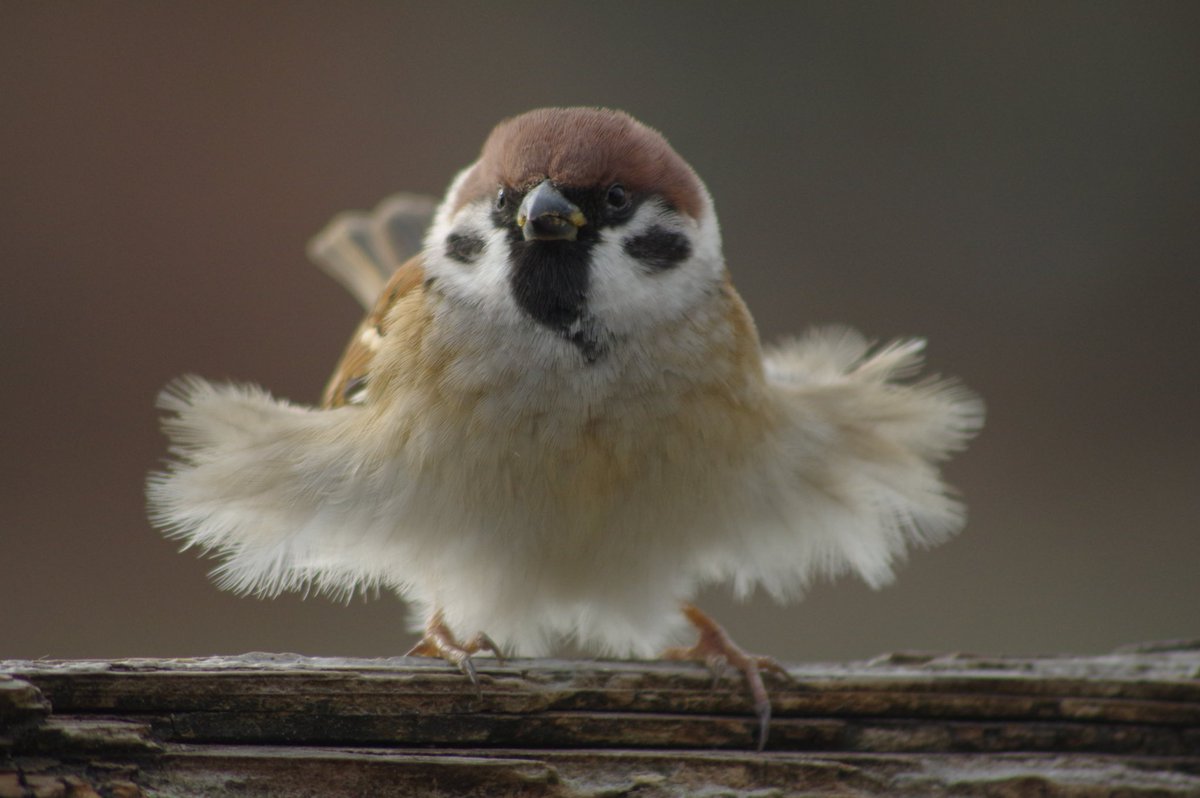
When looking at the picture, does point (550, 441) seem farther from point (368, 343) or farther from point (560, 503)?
point (368, 343)

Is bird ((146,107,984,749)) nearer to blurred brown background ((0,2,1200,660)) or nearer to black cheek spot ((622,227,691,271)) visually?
black cheek spot ((622,227,691,271))

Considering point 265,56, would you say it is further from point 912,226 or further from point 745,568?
point 745,568

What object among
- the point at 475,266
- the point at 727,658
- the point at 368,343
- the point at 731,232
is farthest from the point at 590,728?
the point at 731,232

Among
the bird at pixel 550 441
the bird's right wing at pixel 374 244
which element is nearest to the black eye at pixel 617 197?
the bird at pixel 550 441

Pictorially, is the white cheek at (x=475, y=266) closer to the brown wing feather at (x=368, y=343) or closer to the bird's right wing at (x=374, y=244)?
the brown wing feather at (x=368, y=343)

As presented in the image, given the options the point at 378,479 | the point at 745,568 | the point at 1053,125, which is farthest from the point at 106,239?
the point at 1053,125

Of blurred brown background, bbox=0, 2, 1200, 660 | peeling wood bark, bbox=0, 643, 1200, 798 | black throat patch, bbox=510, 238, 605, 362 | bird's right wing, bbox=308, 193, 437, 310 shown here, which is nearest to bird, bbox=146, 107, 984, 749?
black throat patch, bbox=510, 238, 605, 362

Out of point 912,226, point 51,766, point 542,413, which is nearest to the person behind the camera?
point 51,766
